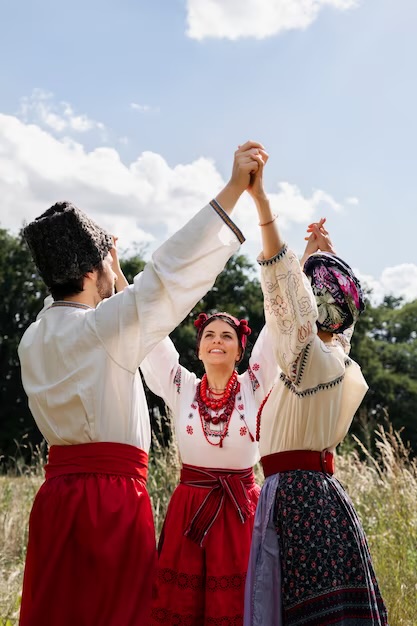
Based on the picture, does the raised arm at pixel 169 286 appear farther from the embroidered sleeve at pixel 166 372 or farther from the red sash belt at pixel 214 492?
the embroidered sleeve at pixel 166 372

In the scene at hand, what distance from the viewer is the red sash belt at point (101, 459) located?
2039 mm

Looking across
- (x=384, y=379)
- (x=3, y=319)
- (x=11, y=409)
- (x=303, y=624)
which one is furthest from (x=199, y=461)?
(x=384, y=379)

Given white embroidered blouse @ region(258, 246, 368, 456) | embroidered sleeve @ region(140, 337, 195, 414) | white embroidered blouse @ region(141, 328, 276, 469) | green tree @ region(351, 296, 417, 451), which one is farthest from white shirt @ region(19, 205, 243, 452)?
green tree @ region(351, 296, 417, 451)

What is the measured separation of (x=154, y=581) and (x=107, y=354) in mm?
683

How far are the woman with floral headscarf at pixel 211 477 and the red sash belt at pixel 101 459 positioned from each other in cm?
128

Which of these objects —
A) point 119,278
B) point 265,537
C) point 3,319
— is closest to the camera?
point 265,537

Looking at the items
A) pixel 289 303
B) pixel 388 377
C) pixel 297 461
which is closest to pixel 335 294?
pixel 289 303

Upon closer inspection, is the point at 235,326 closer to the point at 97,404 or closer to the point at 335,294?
the point at 335,294

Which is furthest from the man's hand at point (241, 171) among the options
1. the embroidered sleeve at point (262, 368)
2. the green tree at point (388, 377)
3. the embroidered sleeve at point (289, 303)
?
the green tree at point (388, 377)

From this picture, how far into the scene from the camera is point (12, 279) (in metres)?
23.5

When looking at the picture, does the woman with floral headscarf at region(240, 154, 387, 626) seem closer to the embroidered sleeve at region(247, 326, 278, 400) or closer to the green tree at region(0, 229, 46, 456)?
the embroidered sleeve at region(247, 326, 278, 400)

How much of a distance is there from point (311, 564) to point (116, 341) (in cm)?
92

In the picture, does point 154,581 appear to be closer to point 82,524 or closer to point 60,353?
point 82,524

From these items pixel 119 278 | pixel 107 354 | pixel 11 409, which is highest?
pixel 11 409
